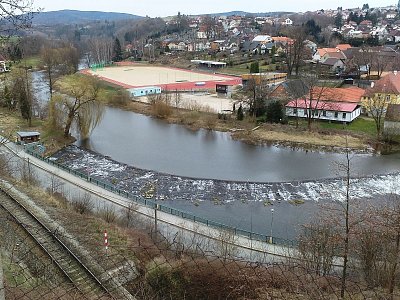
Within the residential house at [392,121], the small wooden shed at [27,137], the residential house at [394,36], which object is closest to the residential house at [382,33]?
the residential house at [394,36]

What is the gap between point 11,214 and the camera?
7.55 meters

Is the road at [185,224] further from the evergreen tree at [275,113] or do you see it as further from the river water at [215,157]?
the evergreen tree at [275,113]

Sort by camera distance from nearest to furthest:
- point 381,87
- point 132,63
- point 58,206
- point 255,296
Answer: point 255,296, point 58,206, point 381,87, point 132,63

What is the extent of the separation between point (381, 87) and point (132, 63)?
86.7 ft

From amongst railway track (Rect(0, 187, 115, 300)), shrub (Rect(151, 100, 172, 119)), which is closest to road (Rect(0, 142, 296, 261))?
railway track (Rect(0, 187, 115, 300))

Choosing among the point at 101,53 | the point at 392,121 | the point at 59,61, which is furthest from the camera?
the point at 101,53

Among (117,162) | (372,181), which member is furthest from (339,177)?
(117,162)

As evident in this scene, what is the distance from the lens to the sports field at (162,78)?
26.9m

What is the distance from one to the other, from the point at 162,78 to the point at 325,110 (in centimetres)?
1570

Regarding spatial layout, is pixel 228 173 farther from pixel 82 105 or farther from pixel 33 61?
pixel 33 61

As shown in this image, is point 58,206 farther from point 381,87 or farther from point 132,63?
point 132,63

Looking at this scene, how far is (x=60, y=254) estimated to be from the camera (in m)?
6.21

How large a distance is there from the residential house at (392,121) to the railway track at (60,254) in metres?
12.2

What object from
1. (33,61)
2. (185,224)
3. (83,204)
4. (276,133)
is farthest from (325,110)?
(33,61)
